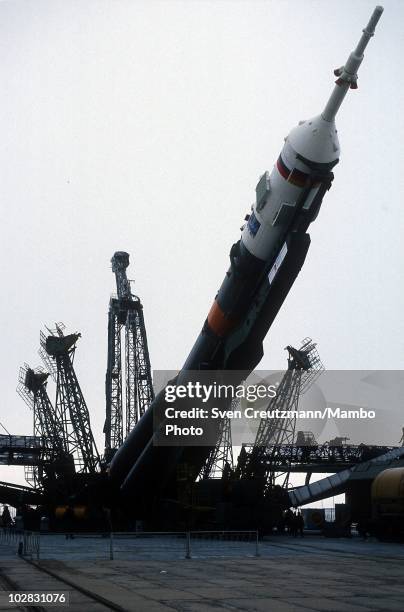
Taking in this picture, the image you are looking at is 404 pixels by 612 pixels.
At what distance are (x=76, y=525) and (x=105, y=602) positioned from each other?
23.7m

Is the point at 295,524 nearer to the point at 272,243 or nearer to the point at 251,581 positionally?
the point at 272,243

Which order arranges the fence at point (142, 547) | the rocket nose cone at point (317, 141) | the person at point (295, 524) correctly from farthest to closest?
1. the person at point (295, 524)
2. the fence at point (142, 547)
3. the rocket nose cone at point (317, 141)

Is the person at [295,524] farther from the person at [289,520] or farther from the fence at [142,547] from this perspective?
the fence at [142,547]

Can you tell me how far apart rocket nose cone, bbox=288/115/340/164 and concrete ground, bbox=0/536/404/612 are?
11.4 m

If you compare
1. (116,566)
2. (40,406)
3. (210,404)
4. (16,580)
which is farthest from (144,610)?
(40,406)

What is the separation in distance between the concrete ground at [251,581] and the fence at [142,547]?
990 mm

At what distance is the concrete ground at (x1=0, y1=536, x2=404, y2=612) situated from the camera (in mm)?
11570

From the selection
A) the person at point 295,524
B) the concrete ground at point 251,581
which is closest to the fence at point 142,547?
the concrete ground at point 251,581

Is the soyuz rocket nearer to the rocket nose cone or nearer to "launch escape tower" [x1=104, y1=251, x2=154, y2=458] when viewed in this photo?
the rocket nose cone

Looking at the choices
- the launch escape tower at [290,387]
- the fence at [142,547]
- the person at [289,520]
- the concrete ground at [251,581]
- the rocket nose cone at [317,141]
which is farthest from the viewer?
the launch escape tower at [290,387]

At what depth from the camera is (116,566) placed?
18.3 metres

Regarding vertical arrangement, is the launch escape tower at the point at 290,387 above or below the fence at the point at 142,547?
above

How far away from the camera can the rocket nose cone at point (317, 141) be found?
21.3 metres

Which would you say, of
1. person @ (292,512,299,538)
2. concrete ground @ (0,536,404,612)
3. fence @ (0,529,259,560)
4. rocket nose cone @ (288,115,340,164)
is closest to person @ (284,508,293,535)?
person @ (292,512,299,538)
